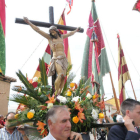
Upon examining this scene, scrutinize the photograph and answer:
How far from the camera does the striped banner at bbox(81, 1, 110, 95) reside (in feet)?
25.0

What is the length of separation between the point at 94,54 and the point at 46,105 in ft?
19.0

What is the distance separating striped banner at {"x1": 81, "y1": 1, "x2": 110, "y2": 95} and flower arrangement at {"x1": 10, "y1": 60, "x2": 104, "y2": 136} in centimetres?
456

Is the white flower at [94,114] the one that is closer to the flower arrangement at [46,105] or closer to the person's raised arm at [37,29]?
the flower arrangement at [46,105]

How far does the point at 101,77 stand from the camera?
730cm

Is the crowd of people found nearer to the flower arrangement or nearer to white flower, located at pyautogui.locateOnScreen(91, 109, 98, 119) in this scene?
the flower arrangement

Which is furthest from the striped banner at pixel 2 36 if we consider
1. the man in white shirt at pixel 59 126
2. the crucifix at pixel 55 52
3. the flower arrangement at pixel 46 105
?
the man in white shirt at pixel 59 126

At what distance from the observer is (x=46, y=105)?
101 inches

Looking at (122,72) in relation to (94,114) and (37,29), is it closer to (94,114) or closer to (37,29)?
(37,29)

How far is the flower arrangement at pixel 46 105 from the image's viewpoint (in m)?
2.39

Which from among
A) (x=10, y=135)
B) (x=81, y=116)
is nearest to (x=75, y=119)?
(x=81, y=116)

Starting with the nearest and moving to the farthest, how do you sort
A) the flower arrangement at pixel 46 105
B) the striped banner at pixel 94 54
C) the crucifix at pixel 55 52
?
1. the flower arrangement at pixel 46 105
2. the crucifix at pixel 55 52
3. the striped banner at pixel 94 54

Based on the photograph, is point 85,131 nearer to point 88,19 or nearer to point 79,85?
point 79,85

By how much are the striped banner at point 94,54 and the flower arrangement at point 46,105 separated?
4562 mm

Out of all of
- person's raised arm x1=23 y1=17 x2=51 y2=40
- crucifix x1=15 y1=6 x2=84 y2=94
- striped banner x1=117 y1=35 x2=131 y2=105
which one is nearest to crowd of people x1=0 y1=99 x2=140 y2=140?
crucifix x1=15 y1=6 x2=84 y2=94
